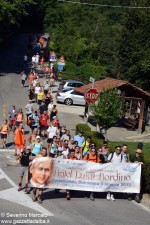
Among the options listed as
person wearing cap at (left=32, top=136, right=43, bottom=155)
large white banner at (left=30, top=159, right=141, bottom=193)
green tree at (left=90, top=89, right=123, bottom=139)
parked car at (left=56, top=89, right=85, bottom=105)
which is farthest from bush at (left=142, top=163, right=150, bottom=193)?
parked car at (left=56, top=89, right=85, bottom=105)

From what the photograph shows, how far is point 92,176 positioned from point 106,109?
26.4 ft

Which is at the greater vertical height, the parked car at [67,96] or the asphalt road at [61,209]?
the asphalt road at [61,209]

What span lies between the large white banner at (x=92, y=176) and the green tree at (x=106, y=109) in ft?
25.4

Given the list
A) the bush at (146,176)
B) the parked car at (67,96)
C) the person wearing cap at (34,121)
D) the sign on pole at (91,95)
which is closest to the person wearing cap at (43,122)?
the person wearing cap at (34,121)

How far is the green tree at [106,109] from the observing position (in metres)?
24.7

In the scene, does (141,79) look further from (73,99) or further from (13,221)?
(13,221)

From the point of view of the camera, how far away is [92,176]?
16875 millimetres

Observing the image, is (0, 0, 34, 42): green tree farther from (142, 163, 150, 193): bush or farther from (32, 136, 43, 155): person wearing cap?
(142, 163, 150, 193): bush

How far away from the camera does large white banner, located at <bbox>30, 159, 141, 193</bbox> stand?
16562 mm

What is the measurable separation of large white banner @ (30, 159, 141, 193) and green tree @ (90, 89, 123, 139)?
7.73m

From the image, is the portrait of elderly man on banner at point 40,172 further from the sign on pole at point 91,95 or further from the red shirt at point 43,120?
the red shirt at point 43,120

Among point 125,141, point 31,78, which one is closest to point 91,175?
point 125,141

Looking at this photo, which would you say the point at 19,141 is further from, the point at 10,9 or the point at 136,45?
the point at 10,9

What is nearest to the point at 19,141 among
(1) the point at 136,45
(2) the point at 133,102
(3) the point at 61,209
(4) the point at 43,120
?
(4) the point at 43,120
